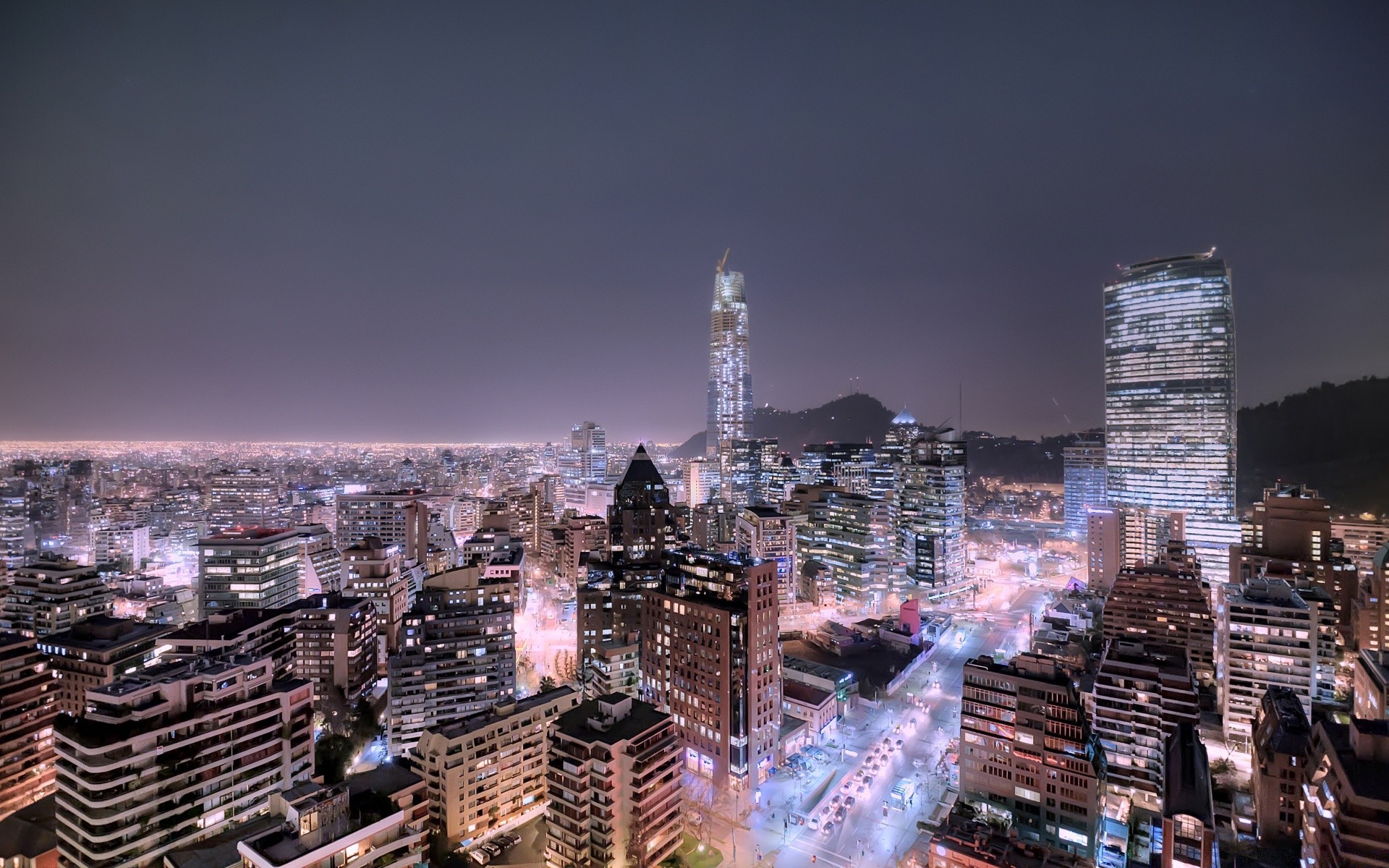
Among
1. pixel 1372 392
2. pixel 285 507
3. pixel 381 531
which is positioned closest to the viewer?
pixel 1372 392

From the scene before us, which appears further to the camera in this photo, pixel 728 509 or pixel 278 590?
pixel 728 509

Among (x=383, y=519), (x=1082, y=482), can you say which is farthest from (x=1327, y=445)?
(x=383, y=519)

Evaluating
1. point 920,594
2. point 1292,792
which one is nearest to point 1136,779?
point 1292,792

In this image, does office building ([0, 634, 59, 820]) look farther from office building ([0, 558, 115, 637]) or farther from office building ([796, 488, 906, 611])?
office building ([796, 488, 906, 611])

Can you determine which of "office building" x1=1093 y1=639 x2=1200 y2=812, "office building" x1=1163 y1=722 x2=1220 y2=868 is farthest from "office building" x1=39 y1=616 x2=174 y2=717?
"office building" x1=1093 y1=639 x2=1200 y2=812

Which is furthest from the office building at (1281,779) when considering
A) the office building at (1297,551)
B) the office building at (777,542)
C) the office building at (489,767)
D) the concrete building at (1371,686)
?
the office building at (777,542)

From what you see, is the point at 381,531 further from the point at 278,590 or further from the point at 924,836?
the point at 924,836

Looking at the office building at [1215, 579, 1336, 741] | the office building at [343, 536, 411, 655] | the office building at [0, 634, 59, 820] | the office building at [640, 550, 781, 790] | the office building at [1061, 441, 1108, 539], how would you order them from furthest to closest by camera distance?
the office building at [1061, 441, 1108, 539], the office building at [343, 536, 411, 655], the office building at [1215, 579, 1336, 741], the office building at [640, 550, 781, 790], the office building at [0, 634, 59, 820]
